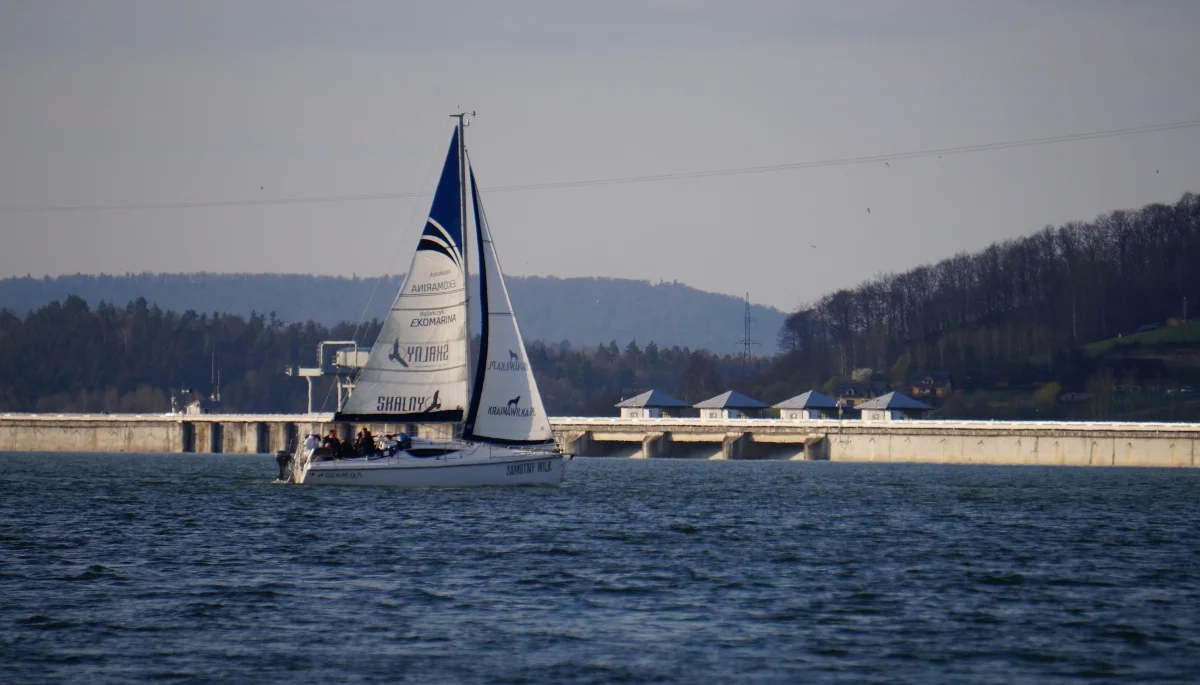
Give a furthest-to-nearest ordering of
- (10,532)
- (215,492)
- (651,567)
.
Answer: (215,492), (10,532), (651,567)

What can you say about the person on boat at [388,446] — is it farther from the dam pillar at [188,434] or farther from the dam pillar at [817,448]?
the dam pillar at [188,434]

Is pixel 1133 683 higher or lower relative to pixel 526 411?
lower

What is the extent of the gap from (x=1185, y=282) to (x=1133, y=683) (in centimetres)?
18318

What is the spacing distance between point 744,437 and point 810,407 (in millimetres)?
18906

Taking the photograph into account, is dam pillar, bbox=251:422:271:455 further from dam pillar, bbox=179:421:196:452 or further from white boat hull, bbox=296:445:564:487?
white boat hull, bbox=296:445:564:487

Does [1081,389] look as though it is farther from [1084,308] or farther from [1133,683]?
[1133,683]

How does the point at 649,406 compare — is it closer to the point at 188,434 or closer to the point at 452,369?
the point at 188,434

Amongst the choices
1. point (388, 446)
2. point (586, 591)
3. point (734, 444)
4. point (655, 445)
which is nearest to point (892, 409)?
point (734, 444)

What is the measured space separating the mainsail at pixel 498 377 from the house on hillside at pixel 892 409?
87.8 metres

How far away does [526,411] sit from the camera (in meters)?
58.4

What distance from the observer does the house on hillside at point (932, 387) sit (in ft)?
595

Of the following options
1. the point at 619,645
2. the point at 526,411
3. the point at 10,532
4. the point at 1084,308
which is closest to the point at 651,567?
the point at 619,645

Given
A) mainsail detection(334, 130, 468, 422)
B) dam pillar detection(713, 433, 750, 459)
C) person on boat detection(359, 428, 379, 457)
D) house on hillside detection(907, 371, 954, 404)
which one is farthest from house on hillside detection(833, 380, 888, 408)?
person on boat detection(359, 428, 379, 457)

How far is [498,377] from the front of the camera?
191 ft
